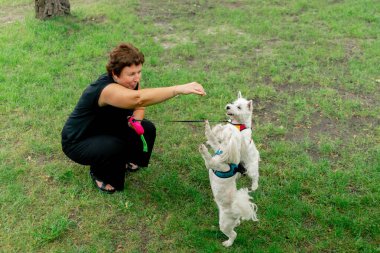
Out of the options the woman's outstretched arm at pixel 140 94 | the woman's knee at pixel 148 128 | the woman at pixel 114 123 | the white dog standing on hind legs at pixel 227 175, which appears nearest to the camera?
the white dog standing on hind legs at pixel 227 175

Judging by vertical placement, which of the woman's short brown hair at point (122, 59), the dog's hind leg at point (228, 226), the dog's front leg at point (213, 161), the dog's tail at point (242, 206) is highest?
the woman's short brown hair at point (122, 59)

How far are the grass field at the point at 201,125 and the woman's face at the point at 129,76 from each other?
3.94ft

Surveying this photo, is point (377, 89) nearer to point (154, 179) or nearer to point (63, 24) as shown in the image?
point (154, 179)

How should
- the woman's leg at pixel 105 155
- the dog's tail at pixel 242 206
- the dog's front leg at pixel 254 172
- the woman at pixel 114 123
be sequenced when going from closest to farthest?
the dog's tail at pixel 242 206 → the woman at pixel 114 123 → the woman's leg at pixel 105 155 → the dog's front leg at pixel 254 172

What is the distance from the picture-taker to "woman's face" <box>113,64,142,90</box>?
3.60m

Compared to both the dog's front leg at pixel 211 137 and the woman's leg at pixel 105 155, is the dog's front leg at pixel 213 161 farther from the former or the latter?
the woman's leg at pixel 105 155

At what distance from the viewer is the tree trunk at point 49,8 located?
27.2ft

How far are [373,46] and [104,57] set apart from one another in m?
4.89

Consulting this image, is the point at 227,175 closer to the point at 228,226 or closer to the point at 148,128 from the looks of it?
the point at 228,226

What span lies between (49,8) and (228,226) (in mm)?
6844

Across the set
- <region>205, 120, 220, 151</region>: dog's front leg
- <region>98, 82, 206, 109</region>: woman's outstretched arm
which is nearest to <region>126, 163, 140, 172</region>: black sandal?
<region>98, 82, 206, 109</region>: woman's outstretched arm

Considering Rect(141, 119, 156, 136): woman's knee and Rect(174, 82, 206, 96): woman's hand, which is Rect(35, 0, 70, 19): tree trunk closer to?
Rect(141, 119, 156, 136): woman's knee

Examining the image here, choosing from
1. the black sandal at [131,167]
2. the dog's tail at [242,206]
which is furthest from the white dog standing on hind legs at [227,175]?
the black sandal at [131,167]

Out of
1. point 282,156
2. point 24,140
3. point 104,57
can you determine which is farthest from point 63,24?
point 282,156
